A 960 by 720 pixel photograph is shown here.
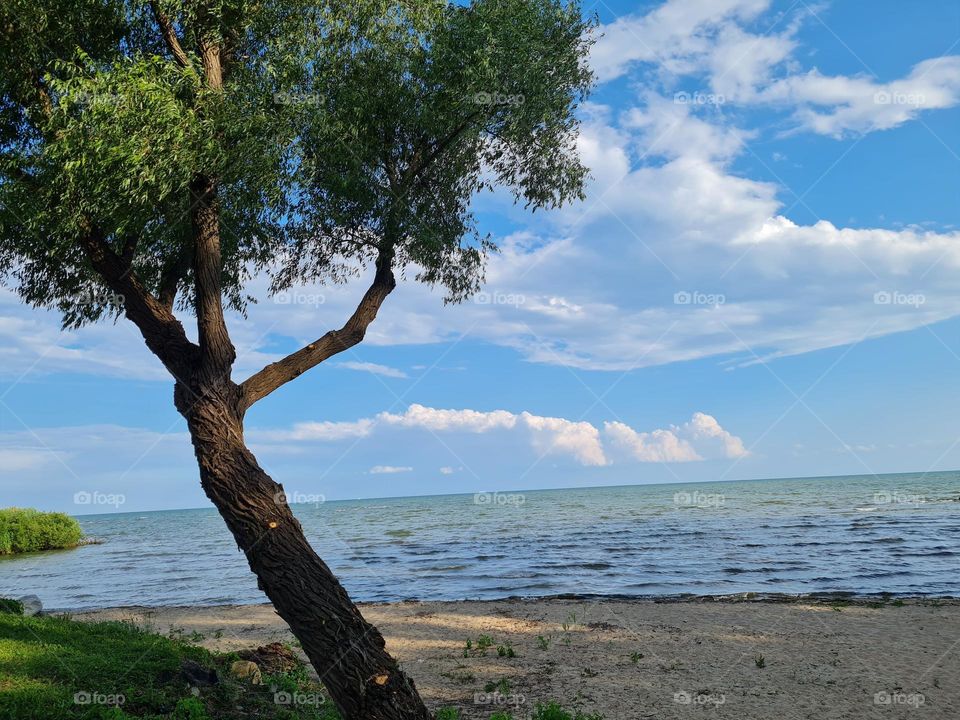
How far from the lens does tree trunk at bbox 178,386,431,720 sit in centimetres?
677

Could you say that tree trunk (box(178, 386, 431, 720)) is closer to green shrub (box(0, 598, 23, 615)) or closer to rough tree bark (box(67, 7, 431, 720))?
rough tree bark (box(67, 7, 431, 720))

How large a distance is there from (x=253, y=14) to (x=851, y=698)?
531 inches

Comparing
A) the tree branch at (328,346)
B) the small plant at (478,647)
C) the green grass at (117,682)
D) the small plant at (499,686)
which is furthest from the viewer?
the small plant at (478,647)

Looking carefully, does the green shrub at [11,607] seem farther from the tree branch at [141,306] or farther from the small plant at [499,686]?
the small plant at [499,686]

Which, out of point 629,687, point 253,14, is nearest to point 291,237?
point 253,14

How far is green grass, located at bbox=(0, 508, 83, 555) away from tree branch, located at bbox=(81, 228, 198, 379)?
145ft

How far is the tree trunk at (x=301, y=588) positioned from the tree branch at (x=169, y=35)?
4.81 metres

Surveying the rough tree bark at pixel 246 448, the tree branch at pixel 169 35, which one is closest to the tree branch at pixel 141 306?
the rough tree bark at pixel 246 448

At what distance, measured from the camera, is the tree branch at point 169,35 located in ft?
28.6

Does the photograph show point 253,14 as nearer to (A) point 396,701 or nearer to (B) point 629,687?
(A) point 396,701

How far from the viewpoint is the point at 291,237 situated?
1075 centimetres

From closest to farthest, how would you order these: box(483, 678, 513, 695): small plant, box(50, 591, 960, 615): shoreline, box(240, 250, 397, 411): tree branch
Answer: box(240, 250, 397, 411): tree branch < box(483, 678, 513, 695): small plant < box(50, 591, 960, 615): shoreline

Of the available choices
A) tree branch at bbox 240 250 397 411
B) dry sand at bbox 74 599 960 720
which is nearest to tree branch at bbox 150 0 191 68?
tree branch at bbox 240 250 397 411

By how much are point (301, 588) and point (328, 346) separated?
345cm
